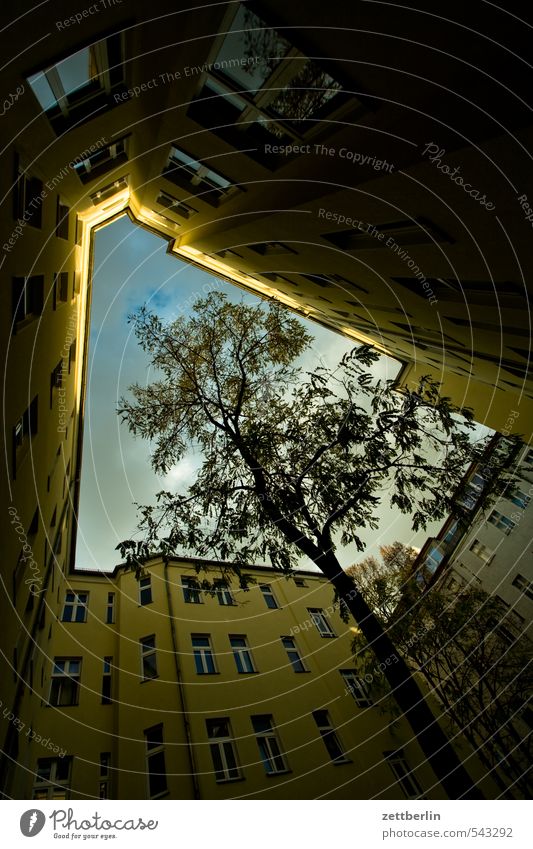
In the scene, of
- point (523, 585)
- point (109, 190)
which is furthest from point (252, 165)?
point (523, 585)

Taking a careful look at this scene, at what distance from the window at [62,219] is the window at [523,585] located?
3541 centimetres

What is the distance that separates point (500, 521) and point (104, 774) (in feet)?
107

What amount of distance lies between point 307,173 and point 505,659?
24.7m

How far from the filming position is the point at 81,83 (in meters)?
8.67

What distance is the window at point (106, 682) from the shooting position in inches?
781

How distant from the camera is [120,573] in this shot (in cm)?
2559

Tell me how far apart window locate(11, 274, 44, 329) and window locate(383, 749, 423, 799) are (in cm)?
2561

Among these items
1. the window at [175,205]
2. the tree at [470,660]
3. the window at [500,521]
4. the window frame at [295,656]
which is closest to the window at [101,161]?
the window at [175,205]

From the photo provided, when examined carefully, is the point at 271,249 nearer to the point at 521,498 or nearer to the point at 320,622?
the point at 320,622

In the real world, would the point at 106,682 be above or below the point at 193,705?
above

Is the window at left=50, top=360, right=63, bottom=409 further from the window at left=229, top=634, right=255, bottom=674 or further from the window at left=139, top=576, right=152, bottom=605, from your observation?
the window at left=229, top=634, right=255, bottom=674

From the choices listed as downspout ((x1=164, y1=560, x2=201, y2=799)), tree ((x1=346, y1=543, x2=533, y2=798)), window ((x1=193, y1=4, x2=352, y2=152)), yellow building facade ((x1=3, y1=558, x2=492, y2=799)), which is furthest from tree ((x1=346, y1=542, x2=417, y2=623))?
window ((x1=193, y1=4, x2=352, y2=152))
